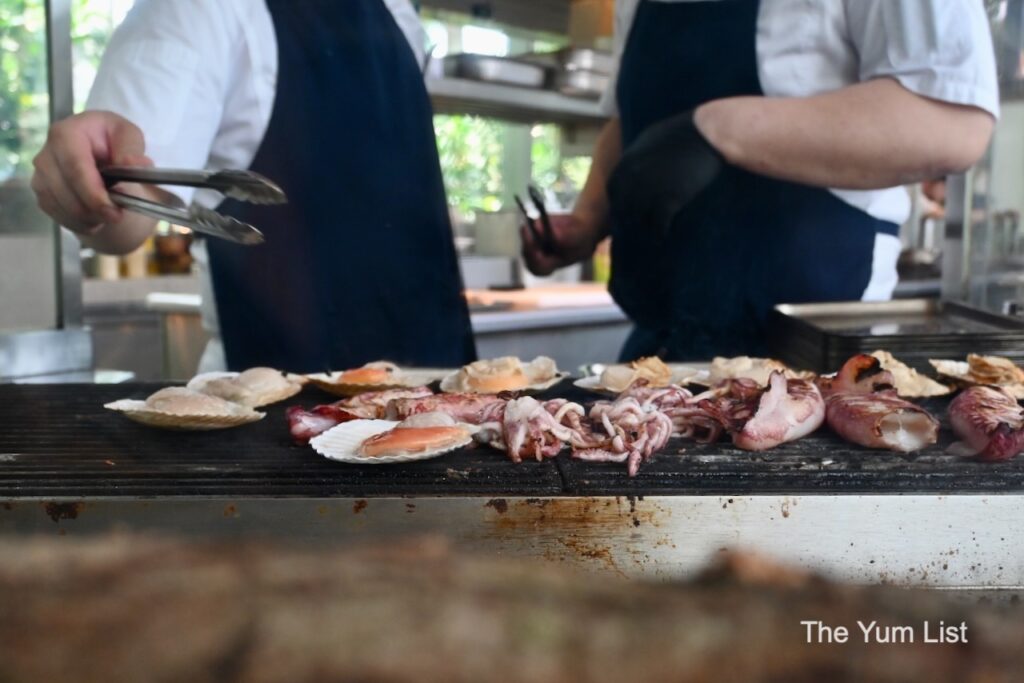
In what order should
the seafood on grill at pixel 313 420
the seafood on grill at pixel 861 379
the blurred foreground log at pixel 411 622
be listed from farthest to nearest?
the seafood on grill at pixel 861 379 < the seafood on grill at pixel 313 420 < the blurred foreground log at pixel 411 622

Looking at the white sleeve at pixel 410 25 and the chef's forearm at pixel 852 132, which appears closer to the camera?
the chef's forearm at pixel 852 132

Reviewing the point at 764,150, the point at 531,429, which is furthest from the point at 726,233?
the point at 531,429

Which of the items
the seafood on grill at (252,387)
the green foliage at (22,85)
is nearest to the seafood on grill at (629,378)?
the seafood on grill at (252,387)

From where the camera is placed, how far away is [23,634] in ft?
0.57

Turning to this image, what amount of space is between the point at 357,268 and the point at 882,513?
1.66 m

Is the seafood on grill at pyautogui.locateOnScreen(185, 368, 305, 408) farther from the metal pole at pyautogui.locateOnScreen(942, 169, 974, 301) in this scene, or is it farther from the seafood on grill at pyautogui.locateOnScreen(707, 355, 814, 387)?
the metal pole at pyautogui.locateOnScreen(942, 169, 974, 301)

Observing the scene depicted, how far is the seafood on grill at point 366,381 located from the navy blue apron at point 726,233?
742mm

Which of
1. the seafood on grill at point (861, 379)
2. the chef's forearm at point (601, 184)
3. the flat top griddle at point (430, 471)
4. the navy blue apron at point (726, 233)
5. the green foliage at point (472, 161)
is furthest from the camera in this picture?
the green foliage at point (472, 161)

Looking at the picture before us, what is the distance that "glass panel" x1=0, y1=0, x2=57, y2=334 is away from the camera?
2.31 m

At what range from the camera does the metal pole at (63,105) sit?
2309mm

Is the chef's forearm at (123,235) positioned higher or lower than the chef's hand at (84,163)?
lower

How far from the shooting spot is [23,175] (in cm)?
239

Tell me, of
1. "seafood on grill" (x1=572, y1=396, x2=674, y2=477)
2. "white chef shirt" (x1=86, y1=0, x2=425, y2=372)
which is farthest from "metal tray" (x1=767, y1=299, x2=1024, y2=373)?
"white chef shirt" (x1=86, y1=0, x2=425, y2=372)

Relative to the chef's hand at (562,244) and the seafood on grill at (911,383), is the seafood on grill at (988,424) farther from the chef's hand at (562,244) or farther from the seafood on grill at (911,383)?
the chef's hand at (562,244)
